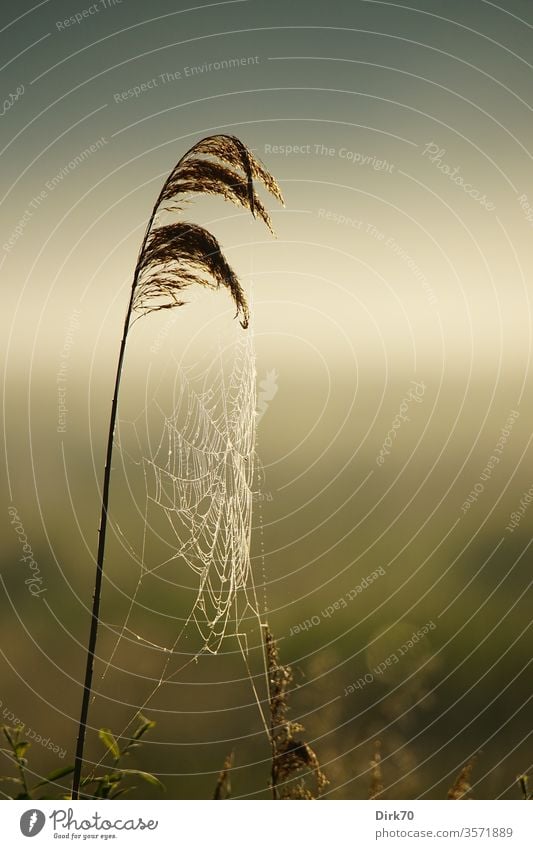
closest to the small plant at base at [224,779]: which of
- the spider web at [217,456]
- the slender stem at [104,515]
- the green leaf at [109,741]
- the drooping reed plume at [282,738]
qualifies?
the drooping reed plume at [282,738]

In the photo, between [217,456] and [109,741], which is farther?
[217,456]

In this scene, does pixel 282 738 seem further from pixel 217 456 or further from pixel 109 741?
pixel 217 456

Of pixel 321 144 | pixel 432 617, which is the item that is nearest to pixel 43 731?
pixel 432 617

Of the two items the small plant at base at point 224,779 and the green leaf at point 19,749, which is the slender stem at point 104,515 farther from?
the small plant at base at point 224,779

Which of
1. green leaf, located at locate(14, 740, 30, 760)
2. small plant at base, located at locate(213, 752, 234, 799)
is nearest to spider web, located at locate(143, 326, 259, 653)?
small plant at base, located at locate(213, 752, 234, 799)

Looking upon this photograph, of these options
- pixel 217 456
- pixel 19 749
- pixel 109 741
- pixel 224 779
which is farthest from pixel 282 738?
pixel 217 456

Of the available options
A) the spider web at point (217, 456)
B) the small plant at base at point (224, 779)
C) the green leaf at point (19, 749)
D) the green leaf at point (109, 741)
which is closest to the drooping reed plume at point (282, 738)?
the small plant at base at point (224, 779)

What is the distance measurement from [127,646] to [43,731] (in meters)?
1.60

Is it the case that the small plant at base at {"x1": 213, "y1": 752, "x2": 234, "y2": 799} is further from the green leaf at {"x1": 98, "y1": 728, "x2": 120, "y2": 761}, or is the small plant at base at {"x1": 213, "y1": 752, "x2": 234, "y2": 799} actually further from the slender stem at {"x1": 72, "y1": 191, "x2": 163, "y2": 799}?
the slender stem at {"x1": 72, "y1": 191, "x2": 163, "y2": 799}

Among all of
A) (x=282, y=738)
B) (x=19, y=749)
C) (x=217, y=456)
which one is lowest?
(x=282, y=738)

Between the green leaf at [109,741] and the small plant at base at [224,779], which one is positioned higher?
the green leaf at [109,741]

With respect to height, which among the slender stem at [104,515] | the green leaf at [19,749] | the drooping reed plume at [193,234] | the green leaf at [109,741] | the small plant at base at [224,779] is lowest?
the small plant at base at [224,779]

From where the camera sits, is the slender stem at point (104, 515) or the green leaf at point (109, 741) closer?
the slender stem at point (104, 515)

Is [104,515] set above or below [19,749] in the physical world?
above
